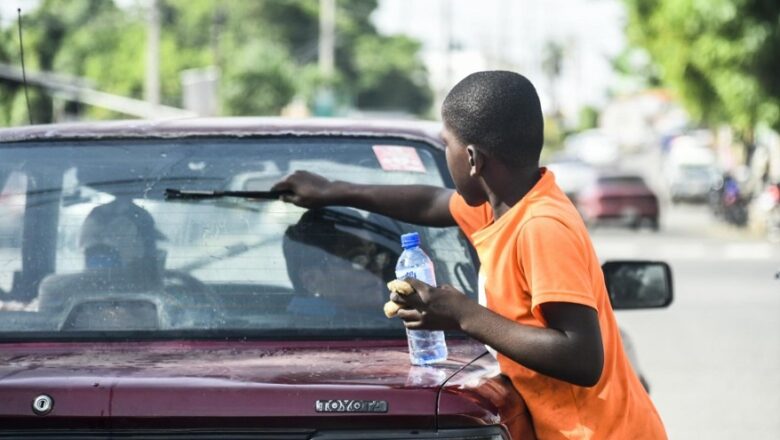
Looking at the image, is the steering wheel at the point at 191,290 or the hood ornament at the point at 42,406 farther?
the steering wheel at the point at 191,290

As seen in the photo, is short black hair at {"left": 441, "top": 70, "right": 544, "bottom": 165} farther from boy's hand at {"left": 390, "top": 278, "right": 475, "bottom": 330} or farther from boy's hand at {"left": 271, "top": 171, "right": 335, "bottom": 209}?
boy's hand at {"left": 271, "top": 171, "right": 335, "bottom": 209}

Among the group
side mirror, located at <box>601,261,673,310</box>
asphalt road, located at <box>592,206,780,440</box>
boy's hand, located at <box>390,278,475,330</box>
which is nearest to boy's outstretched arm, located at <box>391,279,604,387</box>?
boy's hand, located at <box>390,278,475,330</box>

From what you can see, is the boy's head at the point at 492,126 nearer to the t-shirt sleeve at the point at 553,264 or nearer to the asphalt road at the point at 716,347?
the t-shirt sleeve at the point at 553,264

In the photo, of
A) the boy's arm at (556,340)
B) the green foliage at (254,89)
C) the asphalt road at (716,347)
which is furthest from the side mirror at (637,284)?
the green foliage at (254,89)

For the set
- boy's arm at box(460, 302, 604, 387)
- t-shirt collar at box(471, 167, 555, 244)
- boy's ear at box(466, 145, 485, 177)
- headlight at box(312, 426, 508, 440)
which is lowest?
headlight at box(312, 426, 508, 440)

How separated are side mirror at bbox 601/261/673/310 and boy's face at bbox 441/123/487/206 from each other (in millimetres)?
1078

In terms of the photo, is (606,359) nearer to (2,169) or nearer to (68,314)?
(68,314)

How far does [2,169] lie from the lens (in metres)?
4.17

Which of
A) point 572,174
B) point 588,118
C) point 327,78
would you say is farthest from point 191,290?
point 588,118

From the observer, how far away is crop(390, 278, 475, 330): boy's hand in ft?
10.6

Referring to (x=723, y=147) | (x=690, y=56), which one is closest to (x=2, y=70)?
(x=690, y=56)

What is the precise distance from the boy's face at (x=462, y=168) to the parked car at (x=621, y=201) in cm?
3791

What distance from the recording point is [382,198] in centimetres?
404

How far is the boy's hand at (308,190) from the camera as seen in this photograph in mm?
4043
